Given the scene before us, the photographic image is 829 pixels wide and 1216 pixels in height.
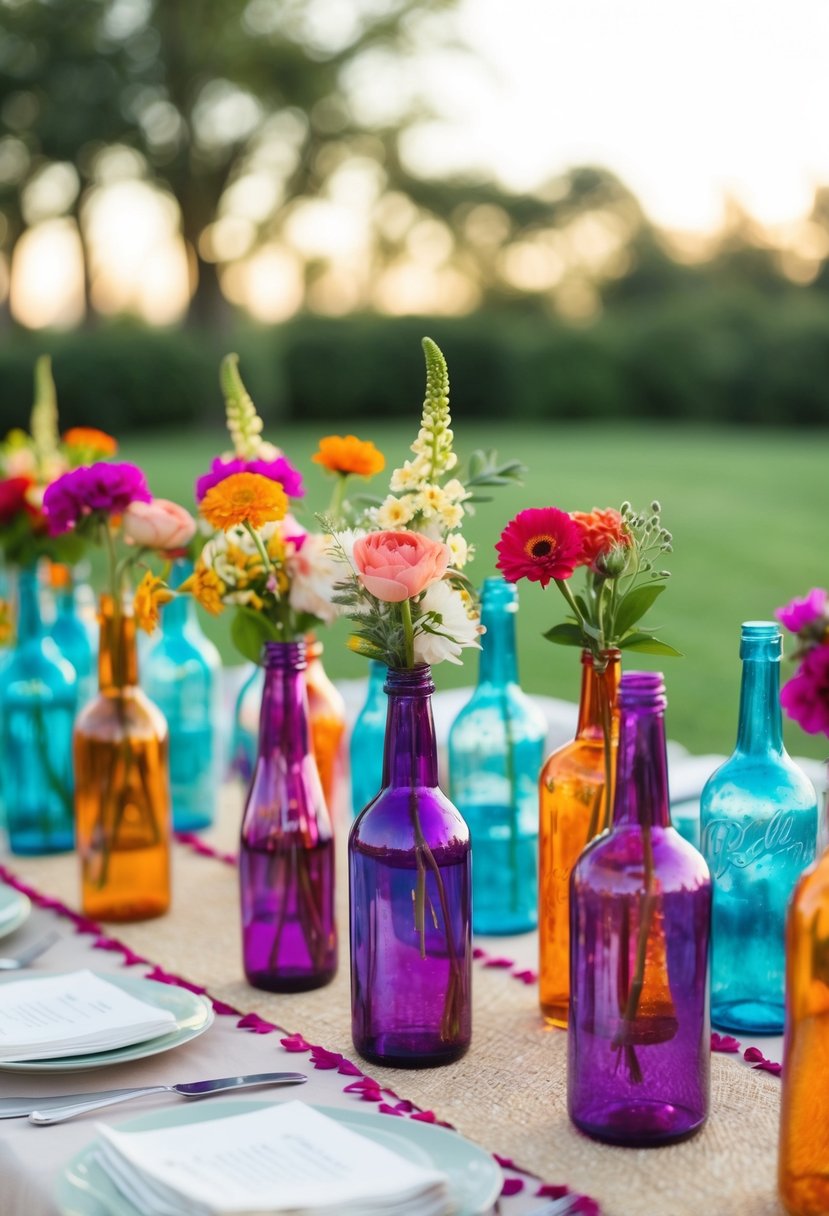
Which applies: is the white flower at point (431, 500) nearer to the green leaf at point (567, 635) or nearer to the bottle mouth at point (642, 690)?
the green leaf at point (567, 635)

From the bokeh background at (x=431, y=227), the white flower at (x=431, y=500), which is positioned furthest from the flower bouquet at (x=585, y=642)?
the bokeh background at (x=431, y=227)

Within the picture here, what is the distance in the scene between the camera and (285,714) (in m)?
1.24

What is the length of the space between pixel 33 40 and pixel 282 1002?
45.2ft

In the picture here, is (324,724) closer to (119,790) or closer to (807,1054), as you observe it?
(119,790)

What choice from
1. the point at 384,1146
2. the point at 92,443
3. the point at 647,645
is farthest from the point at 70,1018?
the point at 92,443

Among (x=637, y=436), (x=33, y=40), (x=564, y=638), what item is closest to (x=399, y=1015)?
(x=564, y=638)

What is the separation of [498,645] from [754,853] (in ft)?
1.17

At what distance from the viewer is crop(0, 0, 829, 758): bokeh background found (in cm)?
805

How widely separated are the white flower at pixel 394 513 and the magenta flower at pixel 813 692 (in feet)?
1.40

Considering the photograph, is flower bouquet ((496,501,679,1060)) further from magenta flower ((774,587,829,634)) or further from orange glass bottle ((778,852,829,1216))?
magenta flower ((774,587,829,634))

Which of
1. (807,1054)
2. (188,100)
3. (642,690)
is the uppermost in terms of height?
(188,100)

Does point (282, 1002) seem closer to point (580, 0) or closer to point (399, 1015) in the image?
point (399, 1015)

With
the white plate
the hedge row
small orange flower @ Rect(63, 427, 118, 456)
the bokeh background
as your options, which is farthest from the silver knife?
the hedge row

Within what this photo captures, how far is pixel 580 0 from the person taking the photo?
7688mm
